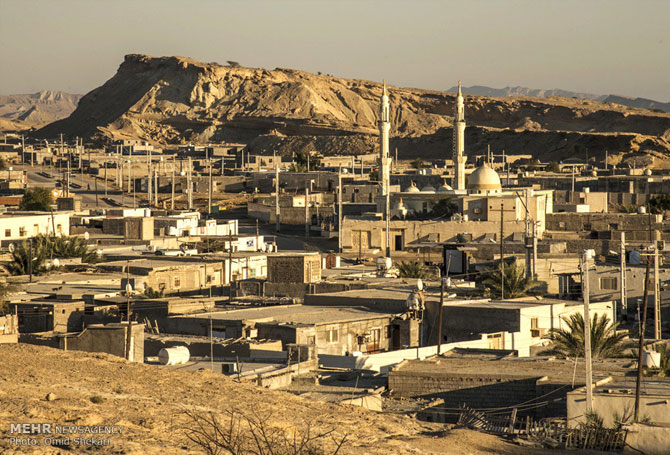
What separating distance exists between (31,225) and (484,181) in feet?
53.1

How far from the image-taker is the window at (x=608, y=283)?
28891 mm

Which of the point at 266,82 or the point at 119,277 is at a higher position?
the point at 266,82

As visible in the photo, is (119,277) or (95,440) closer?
(95,440)

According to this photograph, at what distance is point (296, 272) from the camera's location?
89.0ft

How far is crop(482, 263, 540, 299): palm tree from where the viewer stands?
25.8m

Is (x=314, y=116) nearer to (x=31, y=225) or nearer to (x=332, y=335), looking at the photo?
(x=31, y=225)

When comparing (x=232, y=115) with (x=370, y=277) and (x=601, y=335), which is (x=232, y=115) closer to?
(x=370, y=277)

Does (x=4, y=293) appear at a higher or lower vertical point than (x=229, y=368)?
higher

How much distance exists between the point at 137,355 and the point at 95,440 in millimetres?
6815

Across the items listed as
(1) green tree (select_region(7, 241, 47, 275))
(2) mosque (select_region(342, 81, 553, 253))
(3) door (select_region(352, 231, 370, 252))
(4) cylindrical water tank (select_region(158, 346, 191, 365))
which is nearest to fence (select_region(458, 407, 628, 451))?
(4) cylindrical water tank (select_region(158, 346, 191, 365))

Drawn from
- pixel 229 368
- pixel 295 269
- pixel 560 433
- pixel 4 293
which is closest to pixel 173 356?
pixel 229 368

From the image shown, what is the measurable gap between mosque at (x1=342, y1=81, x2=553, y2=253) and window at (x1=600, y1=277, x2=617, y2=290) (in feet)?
25.3

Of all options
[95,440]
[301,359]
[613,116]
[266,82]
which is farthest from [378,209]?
[266,82]

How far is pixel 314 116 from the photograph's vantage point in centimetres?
12419
